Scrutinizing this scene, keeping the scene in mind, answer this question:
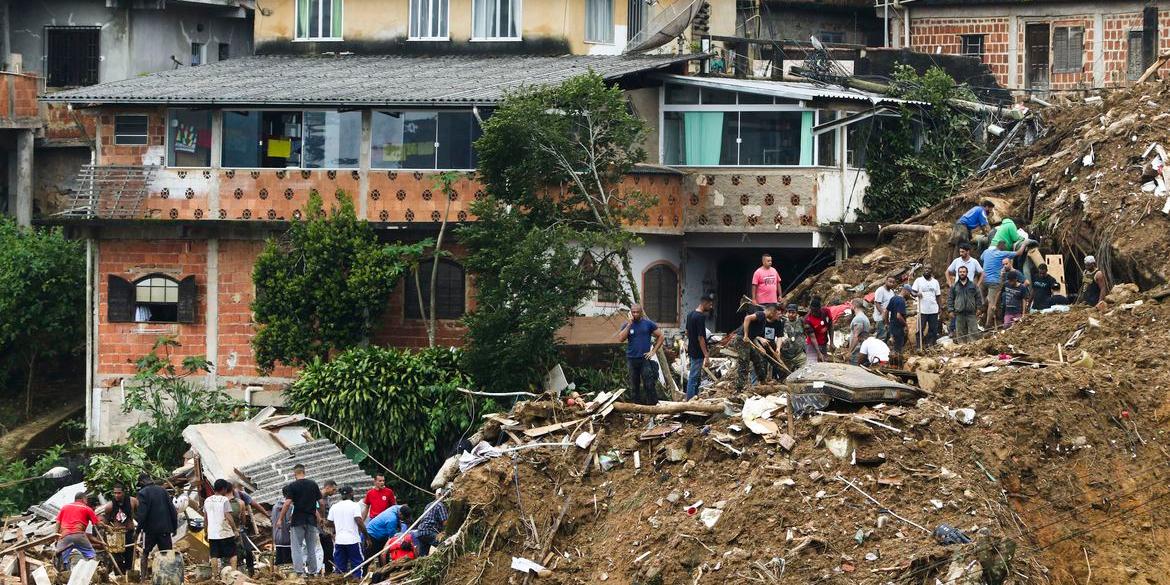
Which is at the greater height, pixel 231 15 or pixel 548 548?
pixel 231 15

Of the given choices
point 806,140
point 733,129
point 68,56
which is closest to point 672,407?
point 806,140

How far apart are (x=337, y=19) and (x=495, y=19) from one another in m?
3.07

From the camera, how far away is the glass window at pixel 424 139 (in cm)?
3192

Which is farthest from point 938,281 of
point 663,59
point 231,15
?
point 231,15

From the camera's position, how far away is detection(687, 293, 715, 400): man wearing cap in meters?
25.7

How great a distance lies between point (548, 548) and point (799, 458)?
3.18 m

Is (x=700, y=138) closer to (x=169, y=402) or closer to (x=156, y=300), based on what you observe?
(x=156, y=300)

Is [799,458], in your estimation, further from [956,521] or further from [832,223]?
[832,223]

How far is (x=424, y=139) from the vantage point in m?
32.1

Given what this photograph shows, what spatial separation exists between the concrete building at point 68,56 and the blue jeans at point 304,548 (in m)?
16.5

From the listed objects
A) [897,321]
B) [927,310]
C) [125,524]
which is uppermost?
[927,310]

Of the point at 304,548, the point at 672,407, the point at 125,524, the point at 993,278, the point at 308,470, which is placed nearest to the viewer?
the point at 672,407

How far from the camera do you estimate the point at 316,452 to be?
2839 cm

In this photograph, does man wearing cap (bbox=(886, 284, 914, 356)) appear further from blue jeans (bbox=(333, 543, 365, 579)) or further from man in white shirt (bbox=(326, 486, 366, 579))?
blue jeans (bbox=(333, 543, 365, 579))
